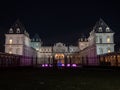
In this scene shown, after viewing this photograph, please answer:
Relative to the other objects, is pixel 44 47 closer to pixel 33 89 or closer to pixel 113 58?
pixel 113 58

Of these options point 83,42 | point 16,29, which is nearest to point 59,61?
point 16,29

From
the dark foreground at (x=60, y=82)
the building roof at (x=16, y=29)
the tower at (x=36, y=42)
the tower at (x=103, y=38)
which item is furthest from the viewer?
the tower at (x=36, y=42)

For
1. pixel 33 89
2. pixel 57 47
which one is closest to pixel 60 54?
pixel 57 47

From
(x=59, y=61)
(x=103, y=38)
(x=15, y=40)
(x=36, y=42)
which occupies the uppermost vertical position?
(x=36, y=42)

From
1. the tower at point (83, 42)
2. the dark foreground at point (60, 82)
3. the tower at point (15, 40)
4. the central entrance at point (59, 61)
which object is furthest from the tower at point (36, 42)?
the dark foreground at point (60, 82)

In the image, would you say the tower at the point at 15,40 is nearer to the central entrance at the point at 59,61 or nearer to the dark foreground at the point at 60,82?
the central entrance at the point at 59,61

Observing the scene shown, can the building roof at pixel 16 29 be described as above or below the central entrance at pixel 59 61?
above

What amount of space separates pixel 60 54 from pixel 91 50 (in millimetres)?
56932

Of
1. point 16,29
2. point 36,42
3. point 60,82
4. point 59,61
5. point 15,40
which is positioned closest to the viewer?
point 60,82

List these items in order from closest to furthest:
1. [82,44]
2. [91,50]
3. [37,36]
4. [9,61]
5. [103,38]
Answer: [9,61]
[103,38]
[91,50]
[82,44]
[37,36]

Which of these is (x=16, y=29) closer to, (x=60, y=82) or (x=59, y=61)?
(x=59, y=61)

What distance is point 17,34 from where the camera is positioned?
81.6m

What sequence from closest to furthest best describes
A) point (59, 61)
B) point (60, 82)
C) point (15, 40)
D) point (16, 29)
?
point (60, 82) < point (59, 61) < point (15, 40) < point (16, 29)

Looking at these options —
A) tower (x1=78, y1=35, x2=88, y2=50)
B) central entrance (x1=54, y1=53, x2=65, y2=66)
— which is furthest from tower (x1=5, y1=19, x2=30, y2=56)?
tower (x1=78, y1=35, x2=88, y2=50)
